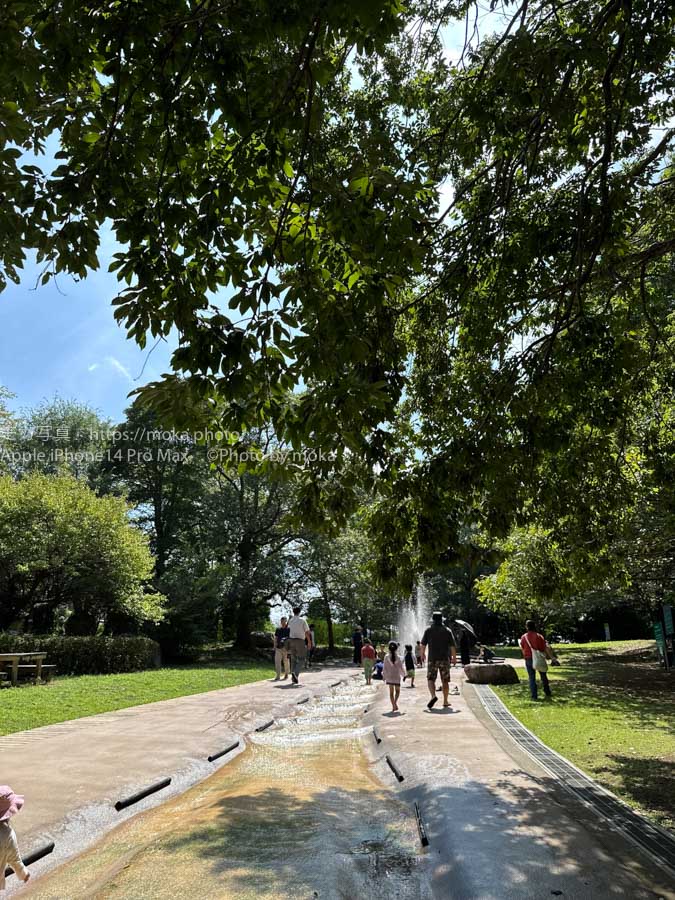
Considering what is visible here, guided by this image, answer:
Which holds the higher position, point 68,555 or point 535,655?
point 68,555

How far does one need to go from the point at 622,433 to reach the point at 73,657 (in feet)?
60.7

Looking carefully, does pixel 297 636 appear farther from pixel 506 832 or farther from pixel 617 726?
pixel 506 832

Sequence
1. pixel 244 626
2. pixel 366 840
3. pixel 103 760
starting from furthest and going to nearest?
1. pixel 244 626
2. pixel 103 760
3. pixel 366 840

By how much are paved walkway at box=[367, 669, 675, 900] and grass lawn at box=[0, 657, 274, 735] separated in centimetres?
609

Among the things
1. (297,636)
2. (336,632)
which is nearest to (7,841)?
(297,636)

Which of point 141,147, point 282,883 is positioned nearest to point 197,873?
point 282,883

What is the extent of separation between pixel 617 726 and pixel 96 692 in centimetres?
1120

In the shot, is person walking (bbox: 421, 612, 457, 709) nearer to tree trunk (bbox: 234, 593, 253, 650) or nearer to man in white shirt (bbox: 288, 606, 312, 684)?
man in white shirt (bbox: 288, 606, 312, 684)

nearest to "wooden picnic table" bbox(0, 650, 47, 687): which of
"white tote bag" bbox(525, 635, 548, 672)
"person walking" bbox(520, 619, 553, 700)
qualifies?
"person walking" bbox(520, 619, 553, 700)

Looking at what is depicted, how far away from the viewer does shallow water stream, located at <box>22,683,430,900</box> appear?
4164 millimetres

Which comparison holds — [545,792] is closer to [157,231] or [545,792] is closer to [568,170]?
[157,231]

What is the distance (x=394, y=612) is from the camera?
3962 cm

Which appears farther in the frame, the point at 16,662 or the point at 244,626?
the point at 244,626

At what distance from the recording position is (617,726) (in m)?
10.8
